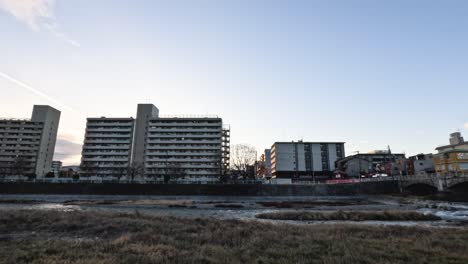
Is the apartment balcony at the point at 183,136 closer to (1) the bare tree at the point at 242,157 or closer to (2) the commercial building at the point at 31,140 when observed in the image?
(1) the bare tree at the point at 242,157

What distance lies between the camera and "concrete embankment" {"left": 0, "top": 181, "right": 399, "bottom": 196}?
7444 centimetres

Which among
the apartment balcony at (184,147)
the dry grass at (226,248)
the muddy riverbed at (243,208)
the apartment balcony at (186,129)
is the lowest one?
the muddy riverbed at (243,208)

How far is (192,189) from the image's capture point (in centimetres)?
7794

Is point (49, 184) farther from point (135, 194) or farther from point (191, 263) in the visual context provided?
point (191, 263)

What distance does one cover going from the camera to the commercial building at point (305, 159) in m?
131

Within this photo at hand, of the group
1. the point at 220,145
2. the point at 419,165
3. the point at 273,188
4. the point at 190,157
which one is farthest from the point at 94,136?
the point at 419,165

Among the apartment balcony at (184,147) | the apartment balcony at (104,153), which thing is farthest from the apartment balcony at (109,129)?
the apartment balcony at (184,147)

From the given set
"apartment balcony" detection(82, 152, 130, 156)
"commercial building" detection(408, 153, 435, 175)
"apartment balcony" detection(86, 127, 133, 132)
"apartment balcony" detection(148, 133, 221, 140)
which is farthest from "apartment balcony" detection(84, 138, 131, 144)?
"commercial building" detection(408, 153, 435, 175)

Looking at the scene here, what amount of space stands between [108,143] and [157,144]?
26.5 meters

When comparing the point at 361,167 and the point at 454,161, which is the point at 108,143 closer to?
the point at 361,167

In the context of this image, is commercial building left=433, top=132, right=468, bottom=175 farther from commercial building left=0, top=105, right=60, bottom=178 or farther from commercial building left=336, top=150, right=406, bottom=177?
commercial building left=0, top=105, right=60, bottom=178

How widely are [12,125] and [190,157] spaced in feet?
316

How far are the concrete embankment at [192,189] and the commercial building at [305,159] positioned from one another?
5334cm

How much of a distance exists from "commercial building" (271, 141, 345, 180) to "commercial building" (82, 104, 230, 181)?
3036 cm
